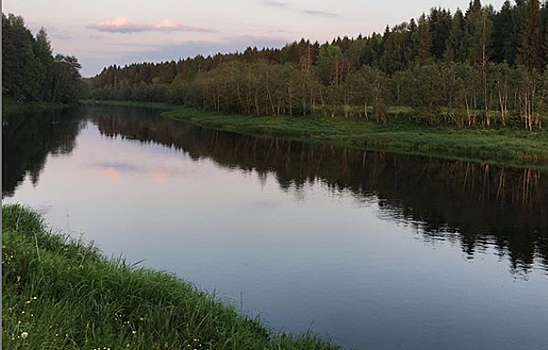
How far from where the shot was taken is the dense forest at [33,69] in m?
76.9

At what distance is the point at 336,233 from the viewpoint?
19609 mm

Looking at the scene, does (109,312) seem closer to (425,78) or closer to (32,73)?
(425,78)

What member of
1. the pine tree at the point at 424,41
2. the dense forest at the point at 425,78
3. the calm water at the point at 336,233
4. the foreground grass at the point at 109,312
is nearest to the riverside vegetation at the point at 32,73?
the dense forest at the point at 425,78

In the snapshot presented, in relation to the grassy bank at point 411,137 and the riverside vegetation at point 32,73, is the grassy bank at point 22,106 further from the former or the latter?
the grassy bank at point 411,137

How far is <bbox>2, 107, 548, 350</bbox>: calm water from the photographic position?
12094mm

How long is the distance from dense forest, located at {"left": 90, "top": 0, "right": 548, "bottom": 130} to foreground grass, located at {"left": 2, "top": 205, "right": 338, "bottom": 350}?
46.7 m

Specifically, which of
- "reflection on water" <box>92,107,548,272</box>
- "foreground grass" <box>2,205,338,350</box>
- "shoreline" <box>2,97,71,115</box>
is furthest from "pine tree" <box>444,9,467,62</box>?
"foreground grass" <box>2,205,338,350</box>

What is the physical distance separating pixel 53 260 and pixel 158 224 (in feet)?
A: 34.3

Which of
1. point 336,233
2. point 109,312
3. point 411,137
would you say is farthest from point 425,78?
point 109,312

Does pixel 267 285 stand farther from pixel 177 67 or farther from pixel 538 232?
pixel 177 67

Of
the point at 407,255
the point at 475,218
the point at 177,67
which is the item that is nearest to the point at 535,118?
the point at 475,218

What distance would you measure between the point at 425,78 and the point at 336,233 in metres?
40.9

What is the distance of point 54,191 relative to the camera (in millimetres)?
24281

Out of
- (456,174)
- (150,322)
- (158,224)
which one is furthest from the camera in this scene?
(456,174)
